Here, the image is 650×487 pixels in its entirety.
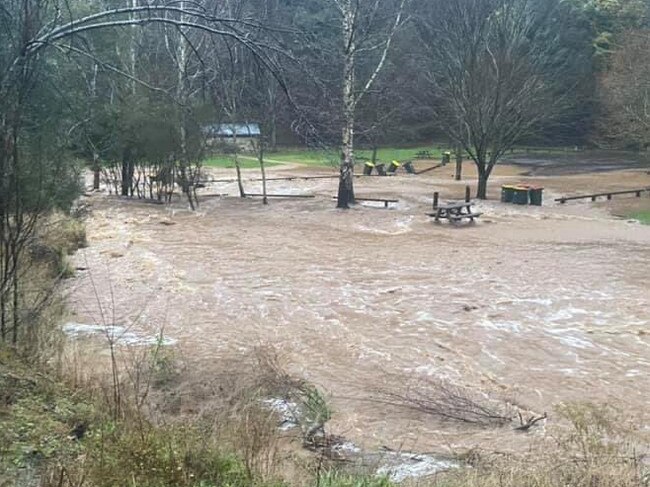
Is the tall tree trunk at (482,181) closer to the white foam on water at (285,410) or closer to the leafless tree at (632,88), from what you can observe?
the leafless tree at (632,88)

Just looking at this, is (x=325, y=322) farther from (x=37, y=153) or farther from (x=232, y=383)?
(x=37, y=153)

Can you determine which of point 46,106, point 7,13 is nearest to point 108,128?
point 46,106

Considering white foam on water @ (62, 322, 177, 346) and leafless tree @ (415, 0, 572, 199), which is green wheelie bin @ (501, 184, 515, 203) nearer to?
leafless tree @ (415, 0, 572, 199)

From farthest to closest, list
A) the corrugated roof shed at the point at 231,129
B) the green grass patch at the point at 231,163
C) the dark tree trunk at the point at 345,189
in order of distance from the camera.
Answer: the green grass patch at the point at 231,163, the corrugated roof shed at the point at 231,129, the dark tree trunk at the point at 345,189

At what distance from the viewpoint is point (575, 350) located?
966 centimetres

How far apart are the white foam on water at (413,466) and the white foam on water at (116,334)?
15.0ft

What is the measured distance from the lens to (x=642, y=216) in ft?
74.5

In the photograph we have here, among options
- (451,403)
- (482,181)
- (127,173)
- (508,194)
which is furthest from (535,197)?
(451,403)

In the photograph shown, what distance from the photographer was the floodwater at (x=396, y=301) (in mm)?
8273

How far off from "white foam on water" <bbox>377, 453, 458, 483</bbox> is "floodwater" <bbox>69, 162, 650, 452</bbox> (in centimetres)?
41

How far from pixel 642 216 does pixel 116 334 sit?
719 inches

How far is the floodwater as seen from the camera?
27.1 ft

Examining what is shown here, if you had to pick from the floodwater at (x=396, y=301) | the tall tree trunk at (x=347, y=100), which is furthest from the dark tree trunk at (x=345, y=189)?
the floodwater at (x=396, y=301)

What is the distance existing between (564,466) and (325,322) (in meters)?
6.23
